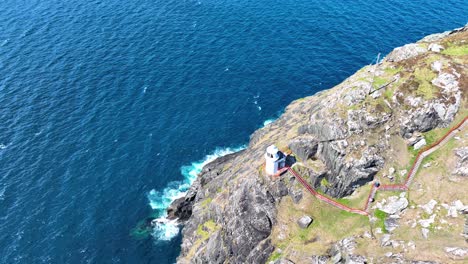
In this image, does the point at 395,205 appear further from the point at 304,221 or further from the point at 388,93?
the point at 388,93

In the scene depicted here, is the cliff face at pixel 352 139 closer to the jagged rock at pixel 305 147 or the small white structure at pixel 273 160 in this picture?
the jagged rock at pixel 305 147

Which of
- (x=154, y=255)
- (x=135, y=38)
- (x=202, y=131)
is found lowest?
(x=154, y=255)

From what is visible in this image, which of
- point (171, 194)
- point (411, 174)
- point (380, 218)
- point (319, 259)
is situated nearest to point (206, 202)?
point (171, 194)

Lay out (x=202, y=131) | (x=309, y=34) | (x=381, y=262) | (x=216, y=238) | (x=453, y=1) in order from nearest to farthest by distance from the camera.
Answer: (x=381, y=262), (x=216, y=238), (x=202, y=131), (x=309, y=34), (x=453, y=1)

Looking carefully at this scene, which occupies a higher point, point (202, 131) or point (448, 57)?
point (448, 57)

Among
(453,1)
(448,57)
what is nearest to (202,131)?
(448,57)

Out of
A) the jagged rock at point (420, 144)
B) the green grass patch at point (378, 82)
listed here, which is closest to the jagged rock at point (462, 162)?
the jagged rock at point (420, 144)

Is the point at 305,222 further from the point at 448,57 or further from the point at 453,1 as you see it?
the point at 453,1
